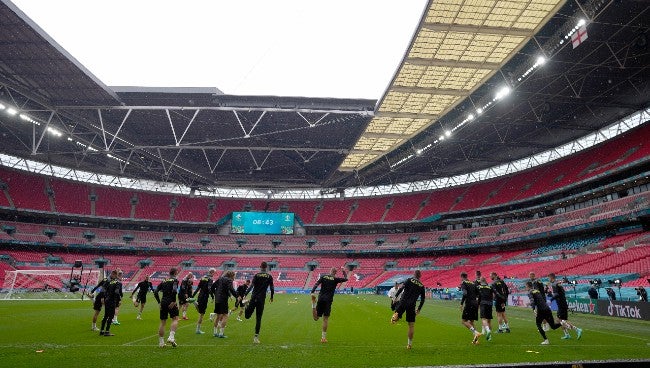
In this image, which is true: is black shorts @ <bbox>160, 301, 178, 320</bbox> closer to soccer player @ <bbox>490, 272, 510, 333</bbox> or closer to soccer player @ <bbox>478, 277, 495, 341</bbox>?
soccer player @ <bbox>478, 277, 495, 341</bbox>

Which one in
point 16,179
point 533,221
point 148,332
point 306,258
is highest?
point 16,179

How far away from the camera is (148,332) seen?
12.4 meters

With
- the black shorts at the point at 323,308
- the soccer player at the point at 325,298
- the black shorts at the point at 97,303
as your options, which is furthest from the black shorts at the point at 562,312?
the black shorts at the point at 97,303

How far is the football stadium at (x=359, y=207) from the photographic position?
10.7 meters

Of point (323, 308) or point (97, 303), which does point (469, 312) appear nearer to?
point (323, 308)

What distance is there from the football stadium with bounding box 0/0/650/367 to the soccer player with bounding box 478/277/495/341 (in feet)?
0.22

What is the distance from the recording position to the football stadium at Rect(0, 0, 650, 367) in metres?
10.7

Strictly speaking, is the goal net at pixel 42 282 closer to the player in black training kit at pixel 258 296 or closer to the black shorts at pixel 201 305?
the black shorts at pixel 201 305

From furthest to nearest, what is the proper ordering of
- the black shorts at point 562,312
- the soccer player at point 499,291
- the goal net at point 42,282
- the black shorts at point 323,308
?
the goal net at point 42,282 → the soccer player at point 499,291 → the black shorts at point 562,312 → the black shorts at point 323,308

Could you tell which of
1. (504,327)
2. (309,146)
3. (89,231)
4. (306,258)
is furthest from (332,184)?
(504,327)

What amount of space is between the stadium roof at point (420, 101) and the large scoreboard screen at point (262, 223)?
38.3 ft

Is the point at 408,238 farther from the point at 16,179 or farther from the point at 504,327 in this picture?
the point at 16,179

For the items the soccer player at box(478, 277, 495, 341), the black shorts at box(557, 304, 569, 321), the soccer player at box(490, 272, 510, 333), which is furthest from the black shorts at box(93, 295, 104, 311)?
the black shorts at box(557, 304, 569, 321)

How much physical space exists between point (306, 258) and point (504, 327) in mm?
50173
